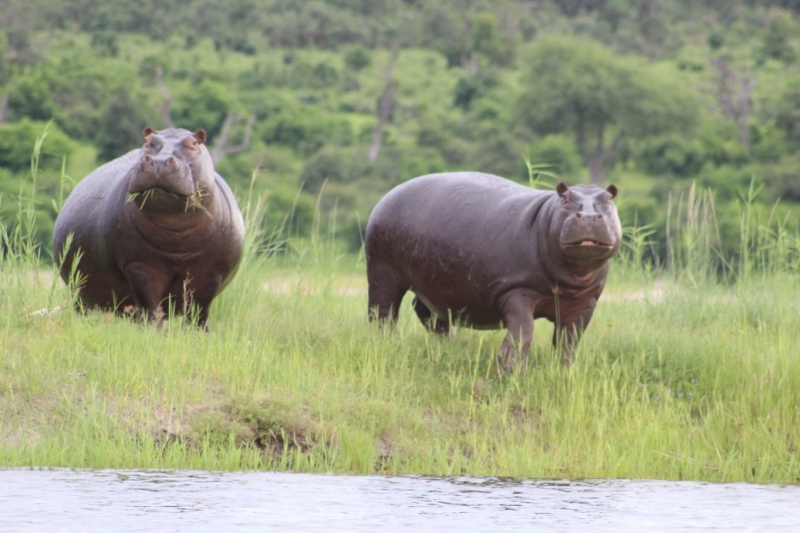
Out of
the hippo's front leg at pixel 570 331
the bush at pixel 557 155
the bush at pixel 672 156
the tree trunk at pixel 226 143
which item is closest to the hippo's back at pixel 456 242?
the hippo's front leg at pixel 570 331

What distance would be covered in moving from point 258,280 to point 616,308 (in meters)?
2.48

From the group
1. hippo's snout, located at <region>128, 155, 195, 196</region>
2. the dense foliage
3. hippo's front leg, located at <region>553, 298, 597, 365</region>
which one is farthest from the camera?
the dense foliage

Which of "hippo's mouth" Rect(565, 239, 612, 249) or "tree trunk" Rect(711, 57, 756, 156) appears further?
"tree trunk" Rect(711, 57, 756, 156)

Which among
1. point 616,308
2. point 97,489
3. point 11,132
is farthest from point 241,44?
point 97,489

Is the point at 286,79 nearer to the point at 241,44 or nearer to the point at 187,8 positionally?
the point at 241,44

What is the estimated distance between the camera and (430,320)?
714 centimetres

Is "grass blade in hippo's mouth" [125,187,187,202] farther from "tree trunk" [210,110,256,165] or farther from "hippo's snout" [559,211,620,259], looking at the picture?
"tree trunk" [210,110,256,165]

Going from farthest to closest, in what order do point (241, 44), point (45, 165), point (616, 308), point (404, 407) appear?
point (241, 44)
point (45, 165)
point (616, 308)
point (404, 407)

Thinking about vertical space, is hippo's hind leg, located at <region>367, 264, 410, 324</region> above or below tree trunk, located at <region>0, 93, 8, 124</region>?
above

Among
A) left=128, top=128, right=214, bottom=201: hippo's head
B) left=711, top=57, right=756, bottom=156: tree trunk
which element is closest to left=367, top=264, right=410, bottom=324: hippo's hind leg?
left=128, top=128, right=214, bottom=201: hippo's head

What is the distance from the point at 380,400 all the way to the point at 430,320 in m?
1.53

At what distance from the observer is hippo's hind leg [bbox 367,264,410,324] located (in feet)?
22.8

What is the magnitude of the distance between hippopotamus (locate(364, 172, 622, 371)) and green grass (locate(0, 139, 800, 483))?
0.66 ft

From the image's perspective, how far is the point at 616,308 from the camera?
27.6ft
